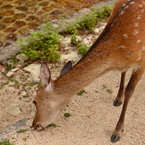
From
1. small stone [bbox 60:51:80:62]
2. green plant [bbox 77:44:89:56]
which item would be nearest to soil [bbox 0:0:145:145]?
small stone [bbox 60:51:80:62]

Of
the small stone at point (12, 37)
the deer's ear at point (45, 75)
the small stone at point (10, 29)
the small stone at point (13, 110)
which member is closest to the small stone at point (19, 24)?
the small stone at point (10, 29)

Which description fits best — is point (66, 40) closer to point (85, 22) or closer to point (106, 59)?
point (85, 22)

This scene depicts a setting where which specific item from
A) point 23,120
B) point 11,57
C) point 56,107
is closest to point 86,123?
point 56,107

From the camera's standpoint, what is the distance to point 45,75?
140 inches

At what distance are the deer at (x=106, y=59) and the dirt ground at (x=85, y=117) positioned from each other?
372 mm

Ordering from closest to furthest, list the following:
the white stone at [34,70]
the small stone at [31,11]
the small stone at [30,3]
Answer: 1. the white stone at [34,70]
2. the small stone at [31,11]
3. the small stone at [30,3]

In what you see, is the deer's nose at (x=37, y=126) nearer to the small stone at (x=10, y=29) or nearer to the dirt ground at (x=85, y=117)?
the dirt ground at (x=85, y=117)

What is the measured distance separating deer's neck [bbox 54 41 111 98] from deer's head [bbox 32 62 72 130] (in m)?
0.10

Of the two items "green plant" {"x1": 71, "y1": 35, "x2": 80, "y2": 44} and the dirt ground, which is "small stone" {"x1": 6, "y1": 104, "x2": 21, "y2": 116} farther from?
"green plant" {"x1": 71, "y1": 35, "x2": 80, "y2": 44}

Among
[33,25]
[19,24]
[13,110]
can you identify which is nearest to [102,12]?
[33,25]

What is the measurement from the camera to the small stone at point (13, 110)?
4746 millimetres

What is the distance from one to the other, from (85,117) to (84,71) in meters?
0.95

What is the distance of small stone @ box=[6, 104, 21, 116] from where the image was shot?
475cm

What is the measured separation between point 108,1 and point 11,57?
3194mm
